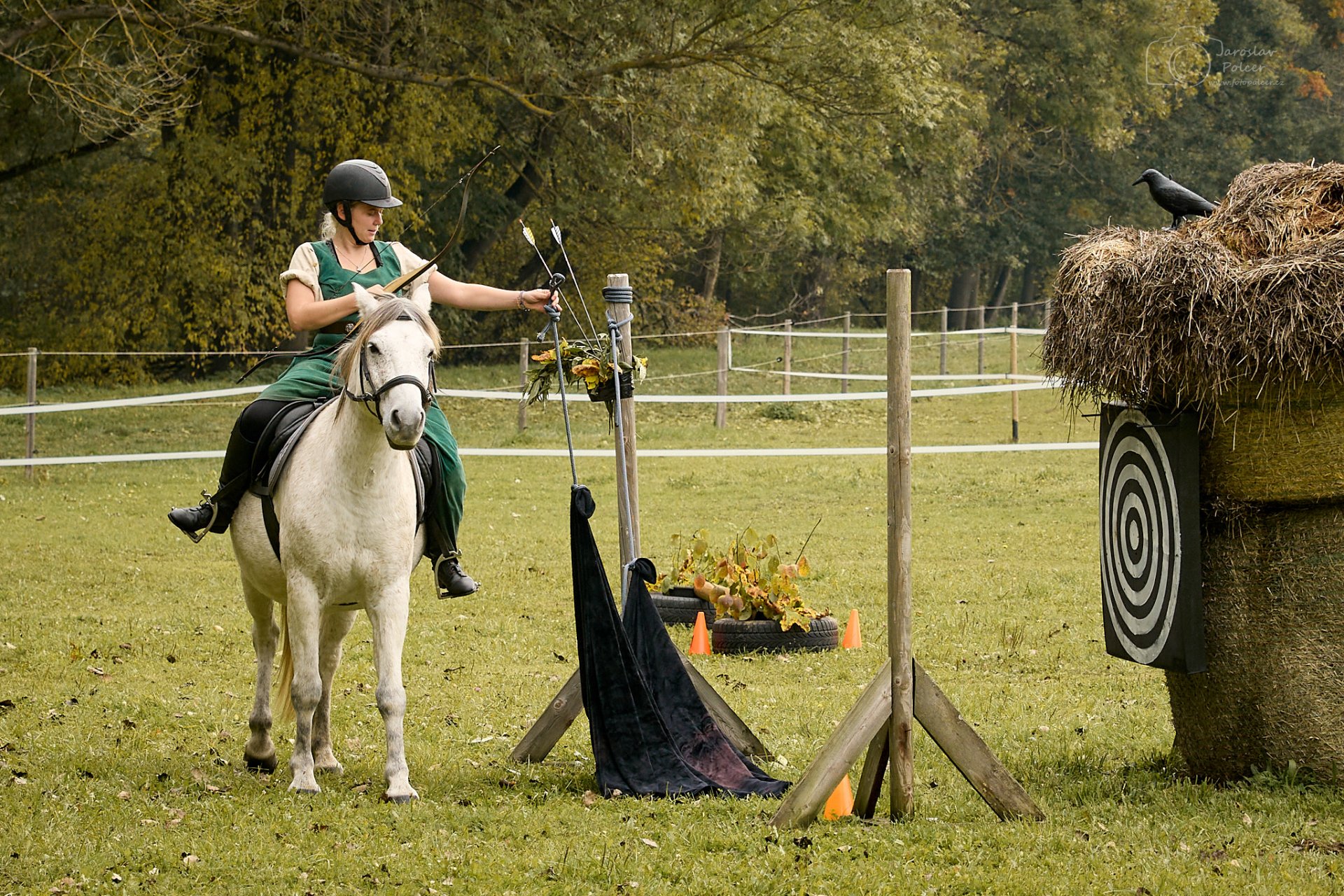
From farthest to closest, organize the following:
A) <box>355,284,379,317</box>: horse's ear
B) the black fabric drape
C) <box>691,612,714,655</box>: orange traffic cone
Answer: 1. <box>691,612,714,655</box>: orange traffic cone
2. the black fabric drape
3. <box>355,284,379,317</box>: horse's ear

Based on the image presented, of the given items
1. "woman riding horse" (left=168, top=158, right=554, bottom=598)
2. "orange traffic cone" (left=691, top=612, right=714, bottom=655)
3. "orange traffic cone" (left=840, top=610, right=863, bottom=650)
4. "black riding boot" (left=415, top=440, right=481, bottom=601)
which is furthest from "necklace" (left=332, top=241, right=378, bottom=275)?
"orange traffic cone" (left=840, top=610, right=863, bottom=650)

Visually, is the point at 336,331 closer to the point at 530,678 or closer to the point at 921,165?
the point at 530,678

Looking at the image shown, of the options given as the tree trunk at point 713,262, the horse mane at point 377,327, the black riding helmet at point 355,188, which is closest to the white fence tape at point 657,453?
the black riding helmet at point 355,188

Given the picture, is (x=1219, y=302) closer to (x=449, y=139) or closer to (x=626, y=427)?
(x=626, y=427)

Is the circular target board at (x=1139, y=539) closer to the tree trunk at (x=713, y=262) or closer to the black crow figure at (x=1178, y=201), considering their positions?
the black crow figure at (x=1178, y=201)

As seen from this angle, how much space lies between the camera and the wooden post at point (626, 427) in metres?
6.21

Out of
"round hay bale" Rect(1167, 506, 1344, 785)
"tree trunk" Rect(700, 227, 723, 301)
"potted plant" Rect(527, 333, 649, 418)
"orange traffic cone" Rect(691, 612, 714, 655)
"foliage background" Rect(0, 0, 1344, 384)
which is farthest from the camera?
"tree trunk" Rect(700, 227, 723, 301)

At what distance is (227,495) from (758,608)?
12.3 feet

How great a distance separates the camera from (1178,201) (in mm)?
6055

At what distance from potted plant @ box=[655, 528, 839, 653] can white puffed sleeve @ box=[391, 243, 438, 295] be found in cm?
327

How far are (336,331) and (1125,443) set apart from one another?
3.43 metres

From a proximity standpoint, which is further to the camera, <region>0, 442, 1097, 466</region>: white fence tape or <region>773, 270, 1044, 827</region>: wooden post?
<region>0, 442, 1097, 466</region>: white fence tape

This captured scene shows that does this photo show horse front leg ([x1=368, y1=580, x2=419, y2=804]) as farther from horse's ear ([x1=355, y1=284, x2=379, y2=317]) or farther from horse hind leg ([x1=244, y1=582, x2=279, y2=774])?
horse's ear ([x1=355, y1=284, x2=379, y2=317])

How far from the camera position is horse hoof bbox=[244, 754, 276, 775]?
6.48 metres
